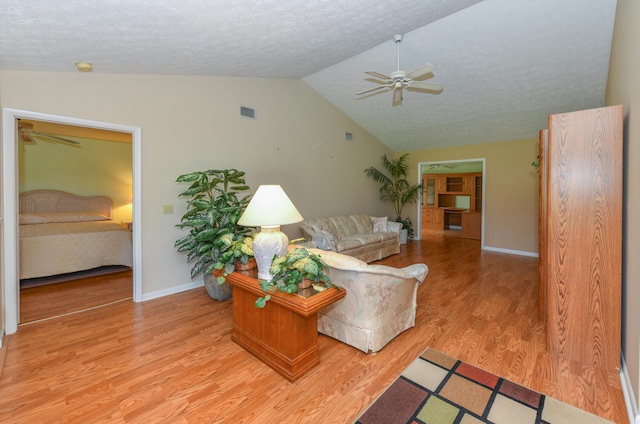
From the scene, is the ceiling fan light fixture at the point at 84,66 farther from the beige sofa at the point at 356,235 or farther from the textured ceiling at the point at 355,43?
the beige sofa at the point at 356,235

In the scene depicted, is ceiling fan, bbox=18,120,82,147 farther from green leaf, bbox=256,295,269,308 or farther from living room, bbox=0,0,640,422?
green leaf, bbox=256,295,269,308

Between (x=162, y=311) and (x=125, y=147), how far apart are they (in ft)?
16.8

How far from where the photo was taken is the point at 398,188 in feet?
25.4

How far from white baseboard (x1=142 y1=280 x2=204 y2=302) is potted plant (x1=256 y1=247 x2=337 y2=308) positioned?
224 cm

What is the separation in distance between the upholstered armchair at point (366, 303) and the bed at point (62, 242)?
12.1ft

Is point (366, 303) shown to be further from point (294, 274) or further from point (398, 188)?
point (398, 188)

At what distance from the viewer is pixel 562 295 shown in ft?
7.09

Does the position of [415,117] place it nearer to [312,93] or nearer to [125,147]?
[312,93]

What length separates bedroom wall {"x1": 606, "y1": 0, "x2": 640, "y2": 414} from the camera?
166cm

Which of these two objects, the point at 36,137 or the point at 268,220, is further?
the point at 36,137

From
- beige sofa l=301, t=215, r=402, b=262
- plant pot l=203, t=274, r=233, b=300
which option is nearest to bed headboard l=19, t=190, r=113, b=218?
plant pot l=203, t=274, r=233, b=300

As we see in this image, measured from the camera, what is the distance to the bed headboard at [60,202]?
17.7 ft

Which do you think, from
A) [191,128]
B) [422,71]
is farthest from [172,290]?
[422,71]

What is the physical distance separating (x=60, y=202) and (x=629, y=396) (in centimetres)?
834
